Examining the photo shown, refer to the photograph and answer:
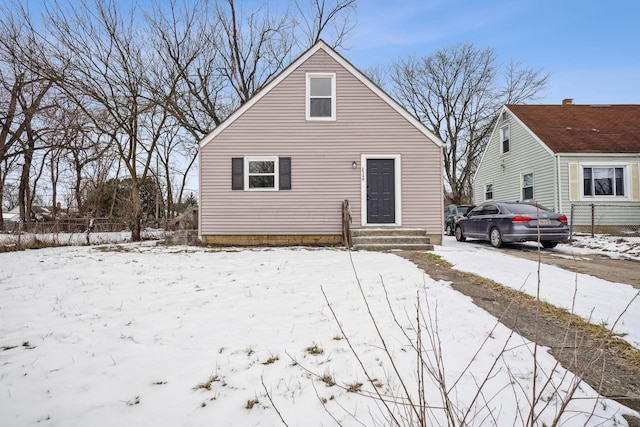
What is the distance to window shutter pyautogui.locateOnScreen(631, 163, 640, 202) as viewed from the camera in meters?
13.8

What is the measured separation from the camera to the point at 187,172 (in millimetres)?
25891

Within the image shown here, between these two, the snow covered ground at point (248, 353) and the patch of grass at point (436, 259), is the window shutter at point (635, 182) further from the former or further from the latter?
the snow covered ground at point (248, 353)

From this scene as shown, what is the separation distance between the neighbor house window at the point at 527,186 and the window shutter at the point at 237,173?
1399 cm

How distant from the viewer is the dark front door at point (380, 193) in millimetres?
10297

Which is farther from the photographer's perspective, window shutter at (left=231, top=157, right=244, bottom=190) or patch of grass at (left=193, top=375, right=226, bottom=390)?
window shutter at (left=231, top=157, right=244, bottom=190)

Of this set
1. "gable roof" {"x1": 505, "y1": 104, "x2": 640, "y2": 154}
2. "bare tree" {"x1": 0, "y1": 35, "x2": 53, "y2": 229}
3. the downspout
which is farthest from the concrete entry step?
"bare tree" {"x1": 0, "y1": 35, "x2": 53, "y2": 229}

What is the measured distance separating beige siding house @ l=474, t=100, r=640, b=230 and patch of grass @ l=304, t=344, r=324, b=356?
13.0m

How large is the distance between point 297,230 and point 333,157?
2593 millimetres

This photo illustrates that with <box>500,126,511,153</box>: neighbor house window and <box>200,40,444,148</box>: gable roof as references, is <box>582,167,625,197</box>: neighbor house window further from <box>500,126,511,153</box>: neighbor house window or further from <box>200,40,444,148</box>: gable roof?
<box>200,40,444,148</box>: gable roof

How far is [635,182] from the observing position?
13.8 meters

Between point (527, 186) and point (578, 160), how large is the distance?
2594mm

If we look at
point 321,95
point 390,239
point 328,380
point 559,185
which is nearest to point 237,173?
point 321,95

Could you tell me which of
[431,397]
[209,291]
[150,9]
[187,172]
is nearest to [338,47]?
[150,9]

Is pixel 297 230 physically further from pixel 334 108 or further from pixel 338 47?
pixel 338 47
